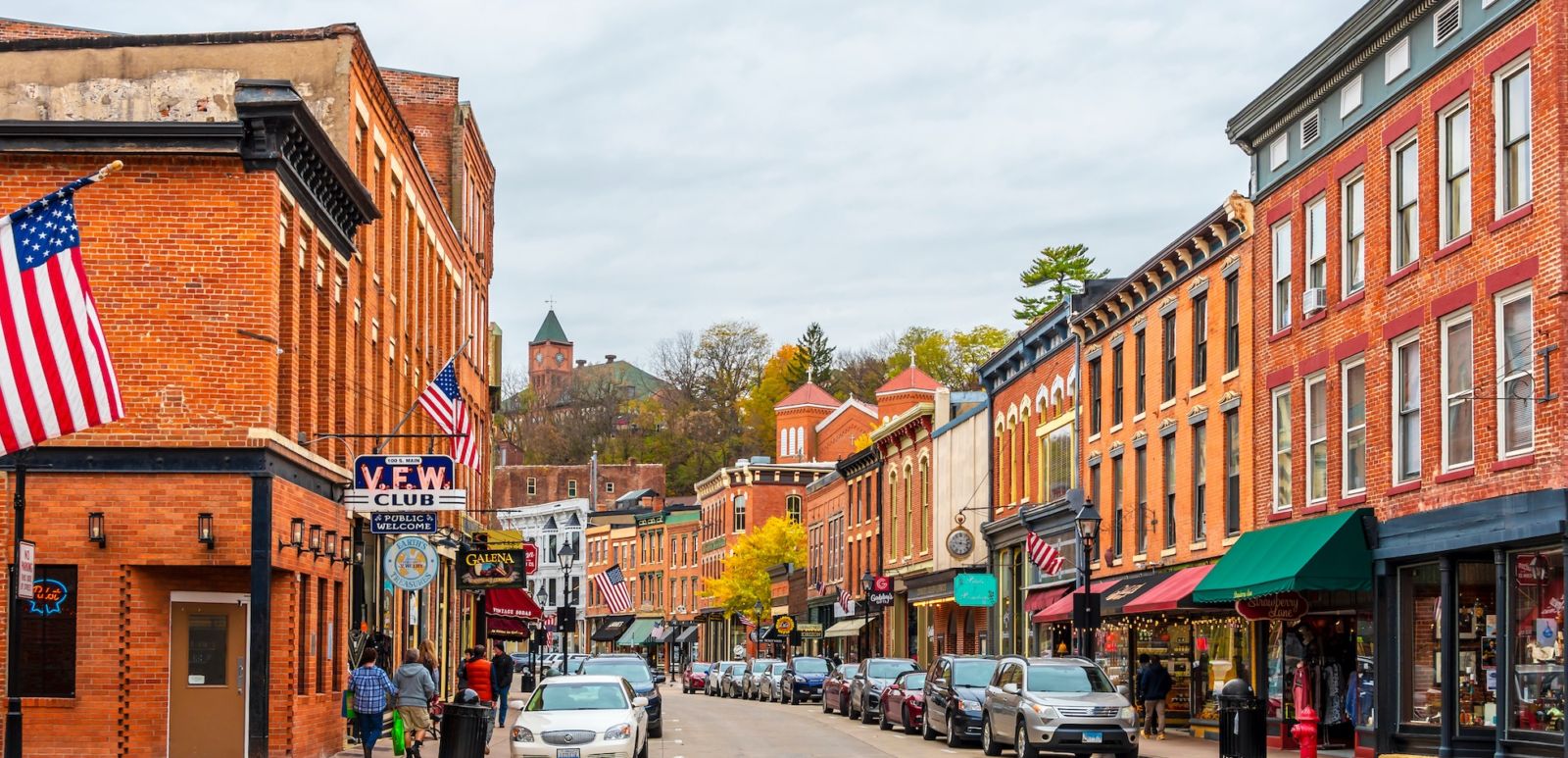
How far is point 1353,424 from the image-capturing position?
28906 millimetres

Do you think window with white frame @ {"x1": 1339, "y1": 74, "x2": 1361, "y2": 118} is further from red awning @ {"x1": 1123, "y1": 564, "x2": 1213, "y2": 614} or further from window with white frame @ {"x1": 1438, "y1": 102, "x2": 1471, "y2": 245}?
red awning @ {"x1": 1123, "y1": 564, "x2": 1213, "y2": 614}

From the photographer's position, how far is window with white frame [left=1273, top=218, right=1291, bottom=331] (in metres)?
32.1

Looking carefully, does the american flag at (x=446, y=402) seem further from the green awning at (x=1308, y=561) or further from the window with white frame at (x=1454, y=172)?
the window with white frame at (x=1454, y=172)

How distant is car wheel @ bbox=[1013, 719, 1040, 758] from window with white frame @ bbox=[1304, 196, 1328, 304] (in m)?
8.43

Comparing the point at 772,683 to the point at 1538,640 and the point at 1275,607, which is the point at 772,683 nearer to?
the point at 1275,607

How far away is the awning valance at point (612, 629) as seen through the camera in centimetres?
11444

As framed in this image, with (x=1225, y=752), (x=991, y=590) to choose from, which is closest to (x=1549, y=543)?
(x=1225, y=752)

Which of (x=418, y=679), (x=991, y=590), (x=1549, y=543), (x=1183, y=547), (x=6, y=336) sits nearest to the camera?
(x=6, y=336)

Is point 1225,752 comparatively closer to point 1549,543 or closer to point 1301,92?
point 1549,543

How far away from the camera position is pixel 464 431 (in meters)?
33.3

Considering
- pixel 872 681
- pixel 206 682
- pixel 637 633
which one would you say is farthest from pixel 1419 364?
pixel 637 633

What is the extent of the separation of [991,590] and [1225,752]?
25277 mm

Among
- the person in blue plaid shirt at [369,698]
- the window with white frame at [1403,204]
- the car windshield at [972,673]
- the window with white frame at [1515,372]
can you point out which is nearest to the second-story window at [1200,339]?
the car windshield at [972,673]

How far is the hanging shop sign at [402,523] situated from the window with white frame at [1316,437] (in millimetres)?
13777
